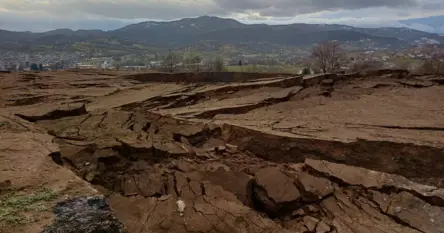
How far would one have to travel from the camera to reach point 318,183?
302 inches

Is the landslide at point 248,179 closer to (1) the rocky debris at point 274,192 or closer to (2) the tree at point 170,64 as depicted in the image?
(1) the rocky debris at point 274,192

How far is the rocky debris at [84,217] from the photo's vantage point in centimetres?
454

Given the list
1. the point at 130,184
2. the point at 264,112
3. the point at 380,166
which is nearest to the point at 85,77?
the point at 264,112

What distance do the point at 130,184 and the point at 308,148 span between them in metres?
4.64

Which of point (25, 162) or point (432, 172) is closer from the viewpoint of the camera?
point (25, 162)

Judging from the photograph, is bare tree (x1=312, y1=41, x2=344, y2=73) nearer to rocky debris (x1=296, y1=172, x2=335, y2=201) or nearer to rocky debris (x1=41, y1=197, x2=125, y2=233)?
rocky debris (x1=296, y1=172, x2=335, y2=201)

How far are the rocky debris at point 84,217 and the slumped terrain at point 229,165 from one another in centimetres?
2

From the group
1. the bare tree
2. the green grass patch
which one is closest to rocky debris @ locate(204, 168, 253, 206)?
the green grass patch

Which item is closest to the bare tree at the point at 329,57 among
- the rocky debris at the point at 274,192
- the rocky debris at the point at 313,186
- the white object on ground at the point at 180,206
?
the rocky debris at the point at 313,186

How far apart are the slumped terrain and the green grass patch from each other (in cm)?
2

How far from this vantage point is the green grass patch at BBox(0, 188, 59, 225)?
15.1 ft

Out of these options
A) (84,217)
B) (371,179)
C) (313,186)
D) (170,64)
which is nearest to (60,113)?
(84,217)

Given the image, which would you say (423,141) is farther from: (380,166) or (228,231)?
(228,231)

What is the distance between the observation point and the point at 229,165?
28.9ft
